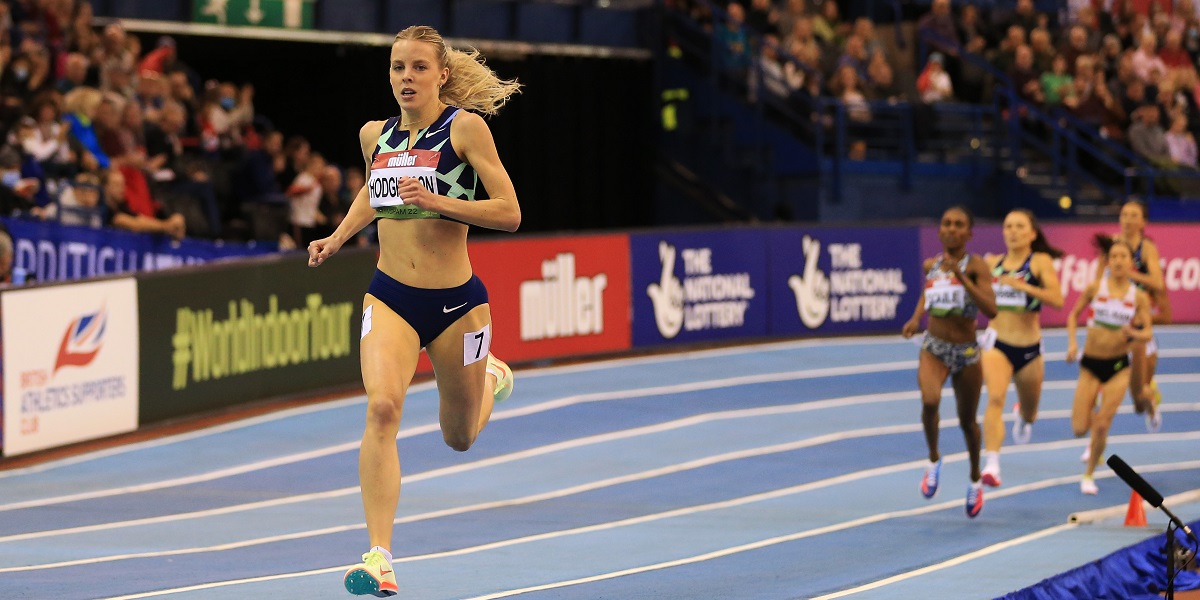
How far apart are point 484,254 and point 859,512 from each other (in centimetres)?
737

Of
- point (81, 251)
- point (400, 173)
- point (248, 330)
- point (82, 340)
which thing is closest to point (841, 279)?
point (248, 330)

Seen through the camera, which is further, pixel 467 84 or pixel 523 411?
pixel 523 411

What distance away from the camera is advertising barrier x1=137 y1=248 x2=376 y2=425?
14.8 m

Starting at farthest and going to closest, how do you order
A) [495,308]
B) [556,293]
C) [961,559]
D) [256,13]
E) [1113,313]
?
[256,13] < [556,293] < [495,308] < [1113,313] < [961,559]

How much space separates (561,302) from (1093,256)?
29.0ft

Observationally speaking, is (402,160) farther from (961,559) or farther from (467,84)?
(961,559)

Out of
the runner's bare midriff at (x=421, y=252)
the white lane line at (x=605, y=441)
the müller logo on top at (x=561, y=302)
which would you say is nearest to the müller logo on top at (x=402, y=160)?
the runner's bare midriff at (x=421, y=252)

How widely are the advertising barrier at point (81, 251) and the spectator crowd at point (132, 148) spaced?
17 centimetres

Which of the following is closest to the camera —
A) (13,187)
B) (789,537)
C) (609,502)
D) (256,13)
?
(789,537)

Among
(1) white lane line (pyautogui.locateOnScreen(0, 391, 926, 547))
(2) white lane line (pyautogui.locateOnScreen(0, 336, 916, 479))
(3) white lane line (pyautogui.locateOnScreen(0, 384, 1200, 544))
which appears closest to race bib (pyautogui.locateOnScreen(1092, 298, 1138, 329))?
(3) white lane line (pyautogui.locateOnScreen(0, 384, 1200, 544))

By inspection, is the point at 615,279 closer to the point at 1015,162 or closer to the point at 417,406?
the point at 417,406

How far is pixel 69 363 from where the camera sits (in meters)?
13.7

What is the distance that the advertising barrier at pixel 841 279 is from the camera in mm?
21875

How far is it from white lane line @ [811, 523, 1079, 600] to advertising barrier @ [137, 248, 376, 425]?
7.36 metres
